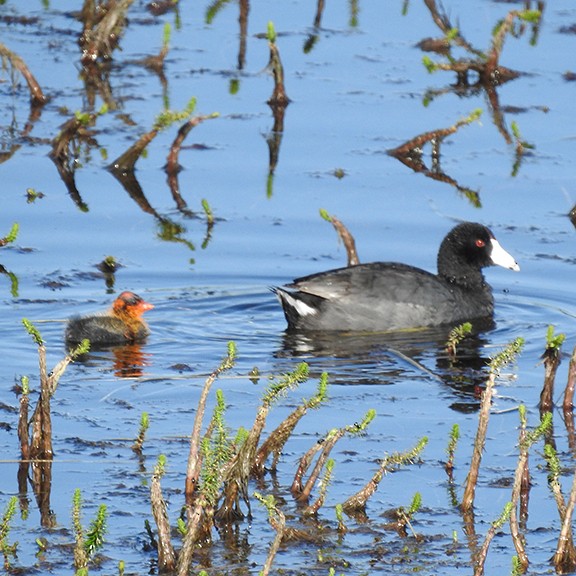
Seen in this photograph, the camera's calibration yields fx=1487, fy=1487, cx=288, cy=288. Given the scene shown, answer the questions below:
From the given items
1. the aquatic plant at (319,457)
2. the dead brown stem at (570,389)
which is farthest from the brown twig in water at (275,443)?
the dead brown stem at (570,389)

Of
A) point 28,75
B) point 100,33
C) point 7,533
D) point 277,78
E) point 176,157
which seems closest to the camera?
point 7,533

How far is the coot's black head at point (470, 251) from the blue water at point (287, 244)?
0.28 meters

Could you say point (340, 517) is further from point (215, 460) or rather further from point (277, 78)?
point (277, 78)

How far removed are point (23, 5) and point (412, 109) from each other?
15.3ft

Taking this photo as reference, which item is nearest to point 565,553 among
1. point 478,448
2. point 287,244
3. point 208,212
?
point 478,448

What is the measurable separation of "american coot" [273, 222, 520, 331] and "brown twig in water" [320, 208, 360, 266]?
13.0 inches

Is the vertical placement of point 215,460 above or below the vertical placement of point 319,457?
above

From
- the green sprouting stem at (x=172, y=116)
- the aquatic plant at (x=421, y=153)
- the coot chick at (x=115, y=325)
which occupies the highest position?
the green sprouting stem at (x=172, y=116)

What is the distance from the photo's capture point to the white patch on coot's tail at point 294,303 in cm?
880

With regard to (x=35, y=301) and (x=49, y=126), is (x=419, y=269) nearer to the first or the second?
(x=35, y=301)

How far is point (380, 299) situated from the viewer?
8.98 metres

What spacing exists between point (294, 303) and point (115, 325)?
3.76 feet

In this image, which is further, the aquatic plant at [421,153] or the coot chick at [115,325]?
the aquatic plant at [421,153]

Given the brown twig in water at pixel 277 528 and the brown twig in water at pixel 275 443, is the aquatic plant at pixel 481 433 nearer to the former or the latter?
the brown twig in water at pixel 275 443
